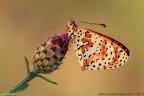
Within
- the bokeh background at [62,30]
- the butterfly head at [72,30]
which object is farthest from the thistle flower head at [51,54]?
the bokeh background at [62,30]

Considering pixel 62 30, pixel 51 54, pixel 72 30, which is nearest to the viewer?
pixel 51 54

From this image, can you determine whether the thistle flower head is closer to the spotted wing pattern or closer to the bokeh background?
the spotted wing pattern

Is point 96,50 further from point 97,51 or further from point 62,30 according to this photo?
point 62,30

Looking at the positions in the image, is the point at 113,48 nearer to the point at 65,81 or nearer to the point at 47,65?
the point at 47,65

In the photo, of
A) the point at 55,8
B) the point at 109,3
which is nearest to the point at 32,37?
the point at 55,8

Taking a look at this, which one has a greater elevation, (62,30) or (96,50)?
(62,30)

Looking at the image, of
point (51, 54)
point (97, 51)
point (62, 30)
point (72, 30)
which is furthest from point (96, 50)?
point (62, 30)

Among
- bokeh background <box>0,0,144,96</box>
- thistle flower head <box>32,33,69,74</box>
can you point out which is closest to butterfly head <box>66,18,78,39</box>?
thistle flower head <box>32,33,69,74</box>
